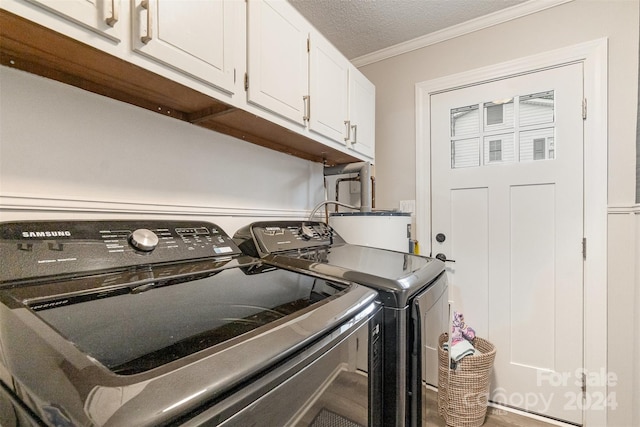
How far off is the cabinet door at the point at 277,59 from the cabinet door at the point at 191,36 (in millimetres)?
94

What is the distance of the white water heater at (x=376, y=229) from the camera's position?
1733 mm

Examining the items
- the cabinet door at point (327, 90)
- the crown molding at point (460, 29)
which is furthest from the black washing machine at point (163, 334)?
the crown molding at point (460, 29)

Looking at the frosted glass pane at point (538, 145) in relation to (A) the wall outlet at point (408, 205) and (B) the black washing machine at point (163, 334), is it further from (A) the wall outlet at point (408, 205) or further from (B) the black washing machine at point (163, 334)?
(B) the black washing machine at point (163, 334)

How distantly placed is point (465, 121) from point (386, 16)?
3.00ft

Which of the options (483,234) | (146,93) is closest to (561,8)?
(483,234)

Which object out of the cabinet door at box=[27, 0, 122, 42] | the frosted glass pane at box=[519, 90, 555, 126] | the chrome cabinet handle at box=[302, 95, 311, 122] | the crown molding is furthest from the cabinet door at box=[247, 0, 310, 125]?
the frosted glass pane at box=[519, 90, 555, 126]

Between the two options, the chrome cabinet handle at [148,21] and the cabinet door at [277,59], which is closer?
the chrome cabinet handle at [148,21]

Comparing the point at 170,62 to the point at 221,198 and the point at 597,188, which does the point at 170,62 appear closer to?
the point at 221,198

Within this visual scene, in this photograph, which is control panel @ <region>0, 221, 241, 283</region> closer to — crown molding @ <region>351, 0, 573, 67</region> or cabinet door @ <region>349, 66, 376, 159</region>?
cabinet door @ <region>349, 66, 376, 159</region>

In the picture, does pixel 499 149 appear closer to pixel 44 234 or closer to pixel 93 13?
pixel 93 13

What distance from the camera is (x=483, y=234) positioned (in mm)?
1988

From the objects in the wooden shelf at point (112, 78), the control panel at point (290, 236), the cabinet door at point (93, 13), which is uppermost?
the cabinet door at point (93, 13)

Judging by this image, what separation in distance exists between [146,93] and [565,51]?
91.6 inches

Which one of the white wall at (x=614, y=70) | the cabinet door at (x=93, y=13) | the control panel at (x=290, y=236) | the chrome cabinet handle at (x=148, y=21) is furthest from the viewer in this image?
the white wall at (x=614, y=70)
